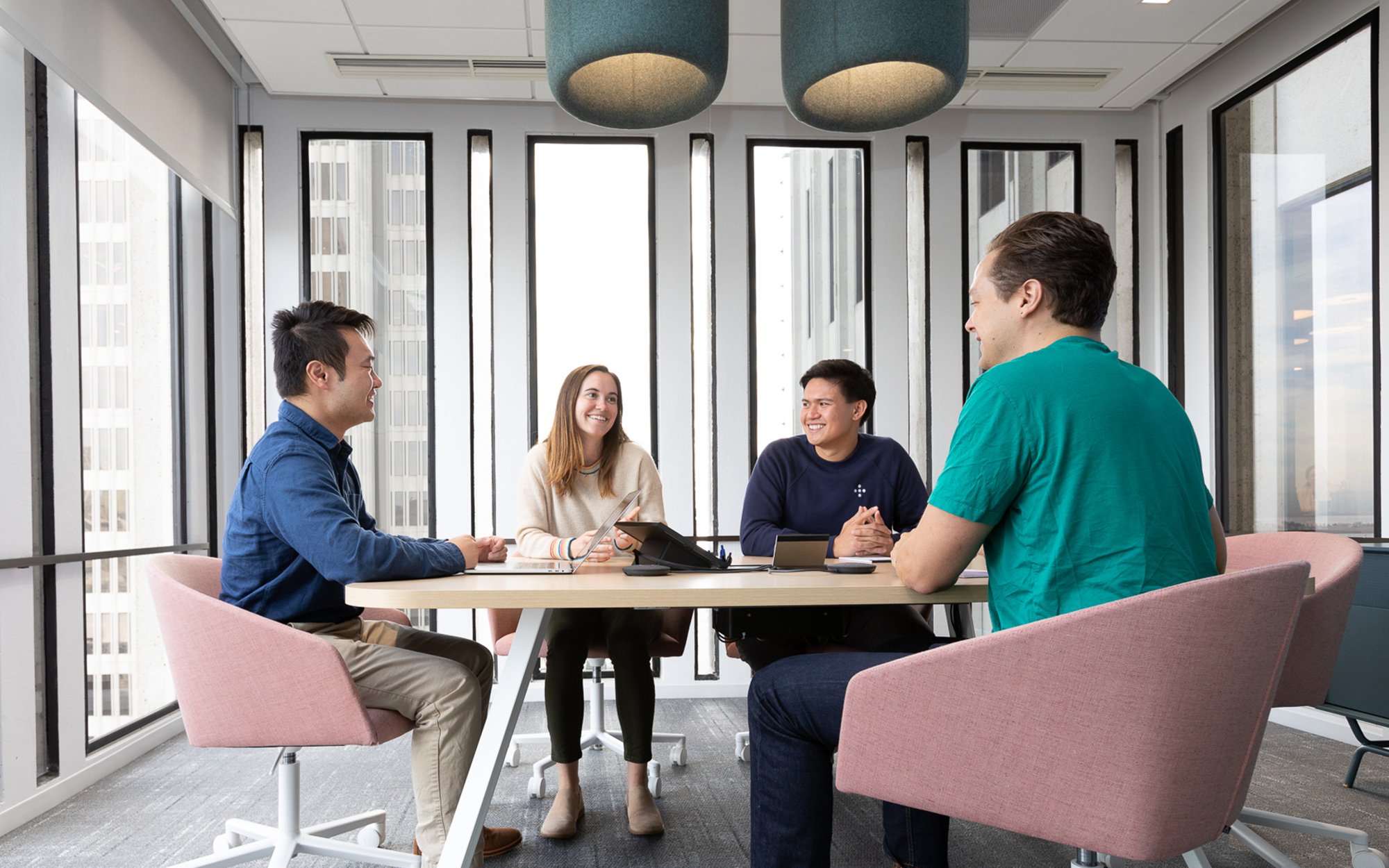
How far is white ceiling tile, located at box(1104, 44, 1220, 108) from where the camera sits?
441 cm

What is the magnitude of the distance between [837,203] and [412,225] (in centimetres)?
223

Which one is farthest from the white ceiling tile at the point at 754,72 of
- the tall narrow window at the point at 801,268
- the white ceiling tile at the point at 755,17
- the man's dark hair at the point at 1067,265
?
the man's dark hair at the point at 1067,265

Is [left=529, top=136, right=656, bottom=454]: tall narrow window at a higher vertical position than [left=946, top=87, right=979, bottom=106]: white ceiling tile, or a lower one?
lower

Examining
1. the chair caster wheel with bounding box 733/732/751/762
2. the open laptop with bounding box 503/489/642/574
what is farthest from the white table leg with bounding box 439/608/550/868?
the chair caster wheel with bounding box 733/732/751/762

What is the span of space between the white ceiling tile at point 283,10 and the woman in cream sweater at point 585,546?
6.32ft

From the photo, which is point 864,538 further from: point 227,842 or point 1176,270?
point 1176,270

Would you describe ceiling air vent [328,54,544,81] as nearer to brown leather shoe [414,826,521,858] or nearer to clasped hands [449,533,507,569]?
clasped hands [449,533,507,569]

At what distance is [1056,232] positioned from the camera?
1.63 meters

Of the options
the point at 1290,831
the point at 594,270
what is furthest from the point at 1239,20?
the point at 1290,831

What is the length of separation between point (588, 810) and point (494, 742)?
127 centimetres

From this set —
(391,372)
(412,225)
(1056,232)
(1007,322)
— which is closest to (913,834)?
(1007,322)

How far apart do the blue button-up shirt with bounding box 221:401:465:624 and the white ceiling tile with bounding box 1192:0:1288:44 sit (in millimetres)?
3933

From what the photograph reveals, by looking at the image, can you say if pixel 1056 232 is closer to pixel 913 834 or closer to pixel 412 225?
pixel 913 834

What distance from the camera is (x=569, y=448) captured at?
10.4 ft
